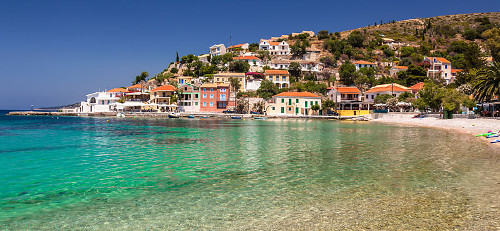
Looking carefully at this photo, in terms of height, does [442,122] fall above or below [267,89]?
below

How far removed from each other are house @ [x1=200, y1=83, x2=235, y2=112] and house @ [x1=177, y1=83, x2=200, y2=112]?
1.39 m

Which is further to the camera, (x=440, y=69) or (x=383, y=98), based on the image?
(x=440, y=69)

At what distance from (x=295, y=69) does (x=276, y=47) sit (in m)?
21.7

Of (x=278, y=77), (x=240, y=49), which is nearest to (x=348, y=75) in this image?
(x=278, y=77)

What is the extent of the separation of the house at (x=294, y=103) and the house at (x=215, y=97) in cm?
1383

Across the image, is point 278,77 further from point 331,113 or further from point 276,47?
point 276,47

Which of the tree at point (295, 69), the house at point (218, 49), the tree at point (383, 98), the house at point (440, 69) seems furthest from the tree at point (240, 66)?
the house at point (440, 69)

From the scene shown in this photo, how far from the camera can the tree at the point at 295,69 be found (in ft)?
334

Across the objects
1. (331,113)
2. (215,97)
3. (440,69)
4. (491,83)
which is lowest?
(331,113)

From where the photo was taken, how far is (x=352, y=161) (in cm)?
1523

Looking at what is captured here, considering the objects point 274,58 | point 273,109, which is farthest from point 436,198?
point 274,58

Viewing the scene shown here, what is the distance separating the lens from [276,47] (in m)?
120

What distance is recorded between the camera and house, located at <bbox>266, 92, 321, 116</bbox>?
254 ft

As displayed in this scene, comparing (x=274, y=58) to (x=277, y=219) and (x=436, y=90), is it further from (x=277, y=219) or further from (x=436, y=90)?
(x=277, y=219)
